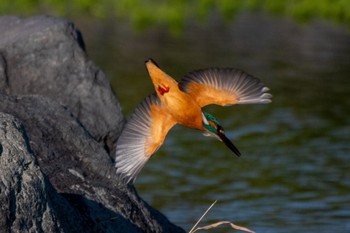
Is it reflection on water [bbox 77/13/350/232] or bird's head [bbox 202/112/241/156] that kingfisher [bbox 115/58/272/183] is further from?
reflection on water [bbox 77/13/350/232]

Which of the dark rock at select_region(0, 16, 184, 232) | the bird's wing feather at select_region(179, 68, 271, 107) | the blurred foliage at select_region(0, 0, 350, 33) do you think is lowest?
the dark rock at select_region(0, 16, 184, 232)

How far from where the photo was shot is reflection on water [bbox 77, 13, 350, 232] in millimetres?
9586

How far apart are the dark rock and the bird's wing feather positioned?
29.1 inches

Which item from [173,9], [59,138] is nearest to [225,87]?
[59,138]

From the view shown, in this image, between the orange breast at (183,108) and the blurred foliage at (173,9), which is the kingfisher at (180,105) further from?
the blurred foliage at (173,9)

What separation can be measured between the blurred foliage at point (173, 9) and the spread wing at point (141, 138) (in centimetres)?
1433

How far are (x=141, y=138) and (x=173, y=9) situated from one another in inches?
616

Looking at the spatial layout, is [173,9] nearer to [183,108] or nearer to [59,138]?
[59,138]

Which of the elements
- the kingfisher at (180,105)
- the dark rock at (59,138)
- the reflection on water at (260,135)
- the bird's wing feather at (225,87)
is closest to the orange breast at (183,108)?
the kingfisher at (180,105)

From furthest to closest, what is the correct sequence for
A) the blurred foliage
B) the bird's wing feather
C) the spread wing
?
the blurred foliage, the spread wing, the bird's wing feather

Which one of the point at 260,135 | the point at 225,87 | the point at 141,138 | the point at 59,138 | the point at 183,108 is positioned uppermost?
the point at 260,135

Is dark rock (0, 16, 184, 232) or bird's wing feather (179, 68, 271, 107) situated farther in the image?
bird's wing feather (179, 68, 271, 107)

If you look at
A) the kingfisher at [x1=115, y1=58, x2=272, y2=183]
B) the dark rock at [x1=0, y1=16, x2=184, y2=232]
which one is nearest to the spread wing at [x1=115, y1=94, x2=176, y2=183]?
the kingfisher at [x1=115, y1=58, x2=272, y2=183]

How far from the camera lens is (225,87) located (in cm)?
634
